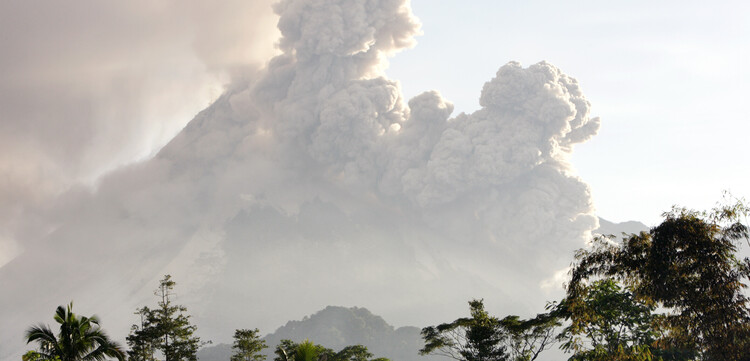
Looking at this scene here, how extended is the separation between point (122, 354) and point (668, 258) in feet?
44.9

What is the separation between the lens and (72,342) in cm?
1425

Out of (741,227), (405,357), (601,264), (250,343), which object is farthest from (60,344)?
(405,357)

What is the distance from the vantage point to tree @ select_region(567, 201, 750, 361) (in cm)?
1346

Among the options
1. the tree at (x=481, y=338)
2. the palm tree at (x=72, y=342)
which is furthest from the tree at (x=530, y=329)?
the palm tree at (x=72, y=342)

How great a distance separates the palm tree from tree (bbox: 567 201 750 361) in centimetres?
1359

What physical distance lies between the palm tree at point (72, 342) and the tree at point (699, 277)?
13594 mm

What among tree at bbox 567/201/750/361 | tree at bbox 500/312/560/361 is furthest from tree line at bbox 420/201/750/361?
tree at bbox 500/312/560/361

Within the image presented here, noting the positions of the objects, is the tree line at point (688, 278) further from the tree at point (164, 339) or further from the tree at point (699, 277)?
the tree at point (164, 339)

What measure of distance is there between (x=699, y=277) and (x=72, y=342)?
52.0 feet

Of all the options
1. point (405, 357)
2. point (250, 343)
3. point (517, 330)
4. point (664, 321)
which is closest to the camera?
point (664, 321)

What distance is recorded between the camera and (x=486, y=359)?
26516 mm

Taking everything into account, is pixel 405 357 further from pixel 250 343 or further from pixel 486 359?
pixel 486 359

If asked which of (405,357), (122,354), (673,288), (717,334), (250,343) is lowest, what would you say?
(717,334)

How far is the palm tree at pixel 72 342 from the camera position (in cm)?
1395
